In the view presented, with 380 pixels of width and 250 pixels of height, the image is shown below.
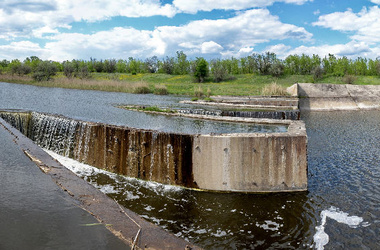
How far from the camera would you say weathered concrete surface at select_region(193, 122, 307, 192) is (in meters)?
7.93

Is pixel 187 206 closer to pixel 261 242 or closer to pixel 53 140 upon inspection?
pixel 261 242

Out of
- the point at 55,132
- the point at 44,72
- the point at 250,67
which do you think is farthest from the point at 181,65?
Result: the point at 55,132

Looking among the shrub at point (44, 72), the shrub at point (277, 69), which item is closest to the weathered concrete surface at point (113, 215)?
the shrub at point (44, 72)

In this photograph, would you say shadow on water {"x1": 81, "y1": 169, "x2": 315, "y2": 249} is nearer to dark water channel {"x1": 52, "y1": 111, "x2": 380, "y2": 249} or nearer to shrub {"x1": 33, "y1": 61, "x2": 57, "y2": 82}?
dark water channel {"x1": 52, "y1": 111, "x2": 380, "y2": 249}

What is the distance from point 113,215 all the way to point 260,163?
4.87 metres

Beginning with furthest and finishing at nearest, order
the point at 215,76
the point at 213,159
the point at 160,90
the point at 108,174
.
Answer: the point at 215,76 < the point at 160,90 < the point at 108,174 < the point at 213,159

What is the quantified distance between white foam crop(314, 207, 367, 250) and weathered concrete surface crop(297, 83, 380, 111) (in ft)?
81.0

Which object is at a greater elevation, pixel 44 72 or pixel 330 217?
pixel 44 72

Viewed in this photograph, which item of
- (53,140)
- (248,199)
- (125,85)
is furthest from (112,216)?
(125,85)

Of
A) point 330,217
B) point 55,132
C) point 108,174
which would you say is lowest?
point 330,217

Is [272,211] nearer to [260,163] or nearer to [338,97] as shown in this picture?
[260,163]

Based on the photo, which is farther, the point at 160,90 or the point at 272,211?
the point at 160,90

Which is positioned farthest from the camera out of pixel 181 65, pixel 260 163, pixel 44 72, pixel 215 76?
pixel 181 65

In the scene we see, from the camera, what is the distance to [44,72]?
54.0 m
